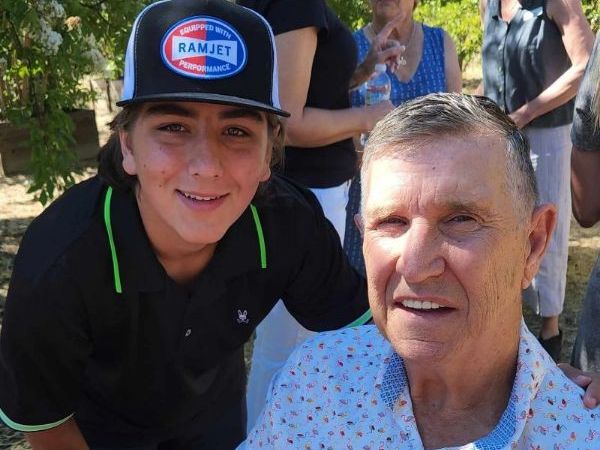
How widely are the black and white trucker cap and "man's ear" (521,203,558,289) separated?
0.73 m

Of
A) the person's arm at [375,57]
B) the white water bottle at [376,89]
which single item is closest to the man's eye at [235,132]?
the person's arm at [375,57]

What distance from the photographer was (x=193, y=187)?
6.14ft

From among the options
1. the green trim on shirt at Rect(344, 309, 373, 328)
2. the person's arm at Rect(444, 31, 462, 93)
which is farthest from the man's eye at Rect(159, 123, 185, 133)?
the person's arm at Rect(444, 31, 462, 93)

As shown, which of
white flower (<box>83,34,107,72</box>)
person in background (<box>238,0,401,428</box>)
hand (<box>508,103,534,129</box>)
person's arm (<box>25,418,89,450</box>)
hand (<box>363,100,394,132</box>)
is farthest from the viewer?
white flower (<box>83,34,107,72</box>)

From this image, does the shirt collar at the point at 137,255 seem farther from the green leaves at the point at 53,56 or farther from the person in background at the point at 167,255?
the green leaves at the point at 53,56

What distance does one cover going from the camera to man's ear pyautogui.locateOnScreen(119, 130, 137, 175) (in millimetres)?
1972

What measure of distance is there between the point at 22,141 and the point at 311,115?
5114 millimetres

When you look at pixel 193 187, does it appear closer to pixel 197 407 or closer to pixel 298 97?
pixel 197 407

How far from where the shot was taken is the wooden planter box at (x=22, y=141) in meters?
7.57

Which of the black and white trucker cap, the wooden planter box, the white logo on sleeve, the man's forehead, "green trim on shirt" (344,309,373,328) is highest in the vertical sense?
the black and white trucker cap

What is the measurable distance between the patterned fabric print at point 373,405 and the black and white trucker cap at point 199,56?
2.01 feet

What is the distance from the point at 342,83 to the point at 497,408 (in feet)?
5.98

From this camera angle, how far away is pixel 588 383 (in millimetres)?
1571

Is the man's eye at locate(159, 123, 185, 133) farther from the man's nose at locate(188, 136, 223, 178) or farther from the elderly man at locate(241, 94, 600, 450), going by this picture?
the elderly man at locate(241, 94, 600, 450)
